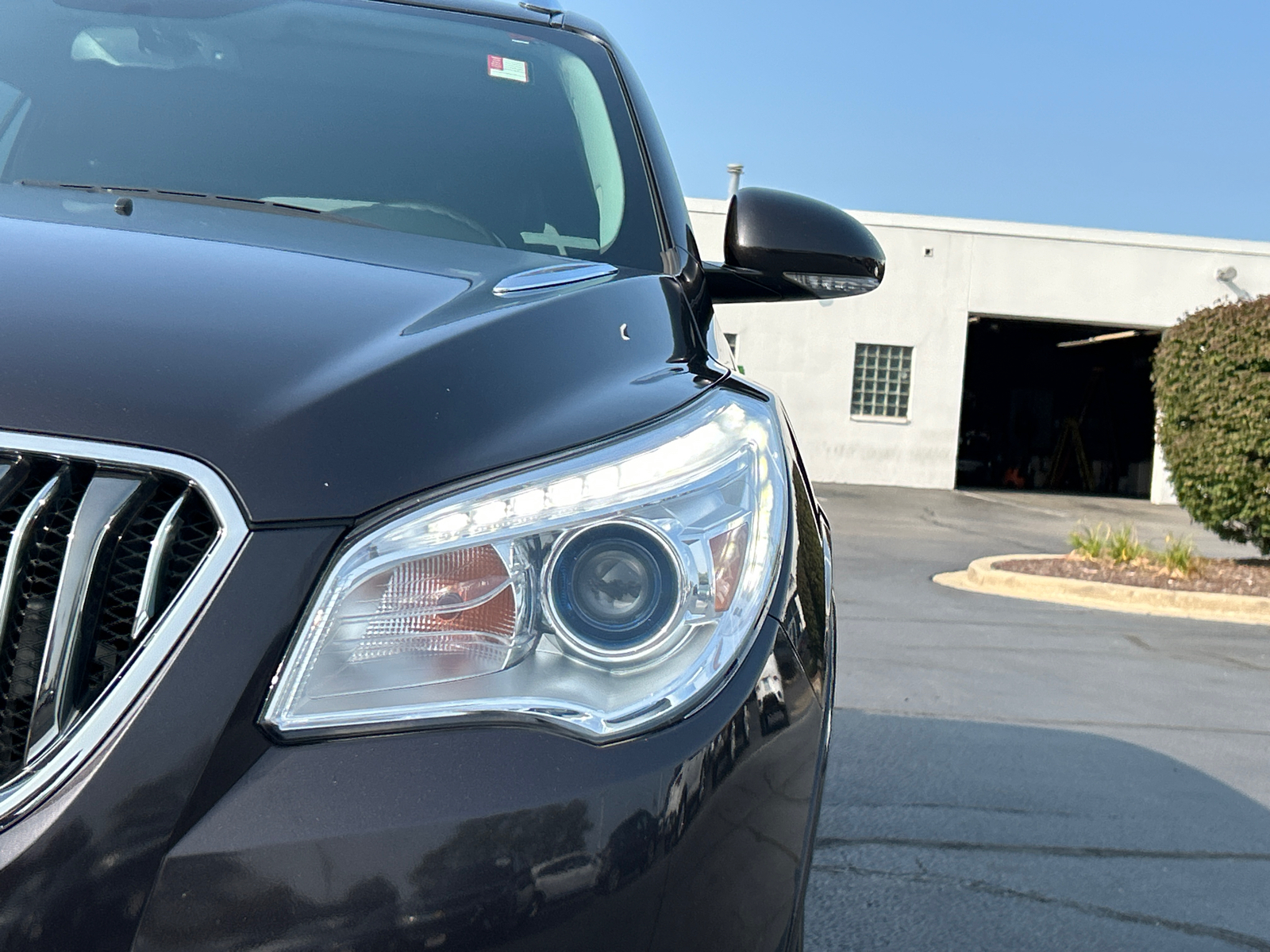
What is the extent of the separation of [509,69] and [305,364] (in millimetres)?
1462

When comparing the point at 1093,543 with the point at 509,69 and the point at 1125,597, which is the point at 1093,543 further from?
the point at 509,69

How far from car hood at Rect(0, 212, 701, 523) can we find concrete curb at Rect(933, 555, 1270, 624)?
792 centimetres

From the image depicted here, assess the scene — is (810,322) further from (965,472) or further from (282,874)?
(282,874)

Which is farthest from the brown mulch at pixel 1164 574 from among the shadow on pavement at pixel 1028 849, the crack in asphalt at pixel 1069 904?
the crack in asphalt at pixel 1069 904

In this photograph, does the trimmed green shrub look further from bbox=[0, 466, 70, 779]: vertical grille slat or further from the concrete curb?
bbox=[0, 466, 70, 779]: vertical grille slat

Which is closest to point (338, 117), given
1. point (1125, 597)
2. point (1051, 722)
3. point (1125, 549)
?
point (1051, 722)

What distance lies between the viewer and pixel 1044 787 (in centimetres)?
378

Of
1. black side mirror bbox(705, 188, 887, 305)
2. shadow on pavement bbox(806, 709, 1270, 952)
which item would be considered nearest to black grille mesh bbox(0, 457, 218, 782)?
black side mirror bbox(705, 188, 887, 305)

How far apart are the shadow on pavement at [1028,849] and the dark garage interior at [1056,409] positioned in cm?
2265

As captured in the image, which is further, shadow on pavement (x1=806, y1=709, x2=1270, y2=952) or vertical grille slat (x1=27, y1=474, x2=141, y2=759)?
shadow on pavement (x1=806, y1=709, x2=1270, y2=952)

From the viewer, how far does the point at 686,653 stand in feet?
3.42

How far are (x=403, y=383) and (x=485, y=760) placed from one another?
0.36 meters

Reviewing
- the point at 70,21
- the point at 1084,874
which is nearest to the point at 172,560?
the point at 70,21

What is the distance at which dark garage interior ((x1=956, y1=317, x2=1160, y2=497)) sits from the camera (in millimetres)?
28641
